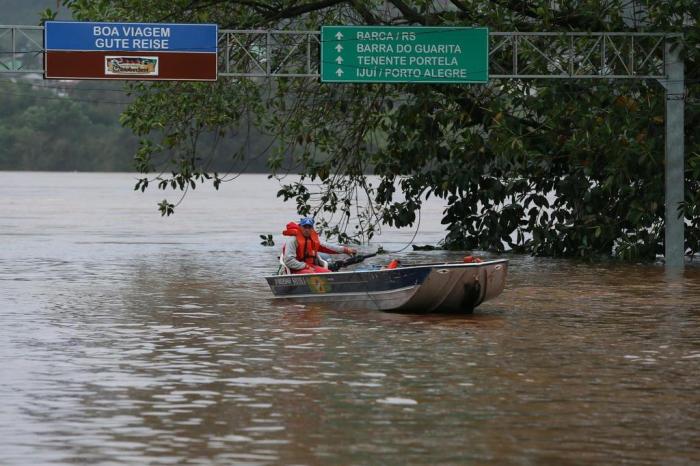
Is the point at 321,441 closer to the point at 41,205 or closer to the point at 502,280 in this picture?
the point at 502,280

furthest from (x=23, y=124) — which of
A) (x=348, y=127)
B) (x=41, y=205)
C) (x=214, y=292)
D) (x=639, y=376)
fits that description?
(x=639, y=376)

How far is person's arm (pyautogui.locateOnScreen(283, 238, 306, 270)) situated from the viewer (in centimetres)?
2219

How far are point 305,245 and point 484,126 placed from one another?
12.9m

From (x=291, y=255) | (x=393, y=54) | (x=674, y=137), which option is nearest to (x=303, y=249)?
(x=291, y=255)

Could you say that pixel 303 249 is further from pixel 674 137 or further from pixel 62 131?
pixel 62 131

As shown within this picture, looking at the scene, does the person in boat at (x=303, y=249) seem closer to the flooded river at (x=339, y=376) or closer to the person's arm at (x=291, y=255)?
the person's arm at (x=291, y=255)

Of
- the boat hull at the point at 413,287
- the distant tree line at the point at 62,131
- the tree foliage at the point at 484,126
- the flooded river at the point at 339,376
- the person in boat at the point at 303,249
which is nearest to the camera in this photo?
the flooded river at the point at 339,376

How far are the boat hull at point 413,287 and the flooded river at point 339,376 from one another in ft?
0.88

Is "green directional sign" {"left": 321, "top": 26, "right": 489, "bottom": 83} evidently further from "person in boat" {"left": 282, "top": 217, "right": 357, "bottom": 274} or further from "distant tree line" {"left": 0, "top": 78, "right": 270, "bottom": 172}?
"distant tree line" {"left": 0, "top": 78, "right": 270, "bottom": 172}

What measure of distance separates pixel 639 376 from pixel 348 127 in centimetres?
2290

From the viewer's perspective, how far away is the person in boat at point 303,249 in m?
22.1

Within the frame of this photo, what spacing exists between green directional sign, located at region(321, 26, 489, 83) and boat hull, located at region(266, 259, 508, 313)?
8.07m

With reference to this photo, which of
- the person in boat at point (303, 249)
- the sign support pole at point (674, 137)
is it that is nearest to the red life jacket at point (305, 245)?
the person in boat at point (303, 249)

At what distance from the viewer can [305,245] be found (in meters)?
22.3
